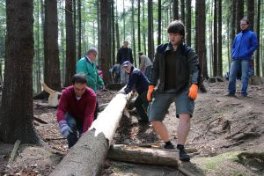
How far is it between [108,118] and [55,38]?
711cm

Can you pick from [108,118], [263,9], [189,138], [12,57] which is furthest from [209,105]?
[263,9]

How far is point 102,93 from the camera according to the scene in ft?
51.0

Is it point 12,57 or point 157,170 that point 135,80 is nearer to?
point 12,57

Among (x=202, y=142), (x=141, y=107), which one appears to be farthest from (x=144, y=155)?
(x=141, y=107)

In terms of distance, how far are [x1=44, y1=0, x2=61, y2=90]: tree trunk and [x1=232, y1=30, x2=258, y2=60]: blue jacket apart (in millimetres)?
5763

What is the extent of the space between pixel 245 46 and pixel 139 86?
2.76m

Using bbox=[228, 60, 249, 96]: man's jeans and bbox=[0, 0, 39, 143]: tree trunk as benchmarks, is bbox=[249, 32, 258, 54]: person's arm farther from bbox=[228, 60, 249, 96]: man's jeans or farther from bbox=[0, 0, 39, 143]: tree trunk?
bbox=[0, 0, 39, 143]: tree trunk

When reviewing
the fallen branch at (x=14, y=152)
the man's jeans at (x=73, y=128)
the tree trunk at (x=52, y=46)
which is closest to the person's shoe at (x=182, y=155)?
the man's jeans at (x=73, y=128)

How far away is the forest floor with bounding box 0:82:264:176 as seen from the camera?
5418 millimetres

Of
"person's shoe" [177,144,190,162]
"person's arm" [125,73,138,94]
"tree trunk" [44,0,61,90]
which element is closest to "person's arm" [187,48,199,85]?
"person's shoe" [177,144,190,162]

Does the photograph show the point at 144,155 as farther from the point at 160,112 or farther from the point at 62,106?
the point at 62,106

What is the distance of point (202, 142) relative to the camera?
7758mm

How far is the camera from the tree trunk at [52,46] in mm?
13312

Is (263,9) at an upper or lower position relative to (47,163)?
upper
